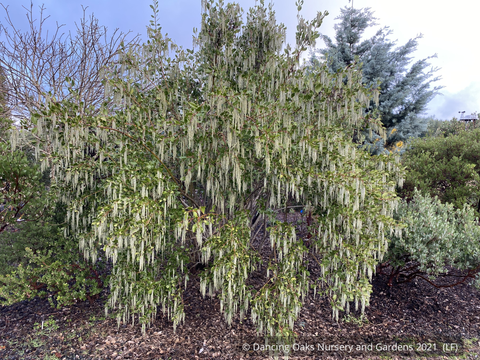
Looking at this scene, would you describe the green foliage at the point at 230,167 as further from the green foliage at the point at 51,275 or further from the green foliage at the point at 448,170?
the green foliage at the point at 448,170

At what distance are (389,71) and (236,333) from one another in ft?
42.3

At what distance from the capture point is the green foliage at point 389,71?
39.2 ft

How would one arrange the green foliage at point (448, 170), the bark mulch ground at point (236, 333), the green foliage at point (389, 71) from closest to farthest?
the bark mulch ground at point (236, 333)
the green foliage at point (448, 170)
the green foliage at point (389, 71)

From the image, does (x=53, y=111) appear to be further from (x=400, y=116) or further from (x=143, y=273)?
(x=400, y=116)

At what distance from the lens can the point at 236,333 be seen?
13.7 ft

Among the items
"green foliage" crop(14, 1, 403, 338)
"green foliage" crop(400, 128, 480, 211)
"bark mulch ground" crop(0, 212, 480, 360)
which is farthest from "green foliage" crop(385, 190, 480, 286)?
"green foliage" crop(400, 128, 480, 211)

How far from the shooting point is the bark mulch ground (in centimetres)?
383

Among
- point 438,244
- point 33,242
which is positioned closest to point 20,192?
point 33,242

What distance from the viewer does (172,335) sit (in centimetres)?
412

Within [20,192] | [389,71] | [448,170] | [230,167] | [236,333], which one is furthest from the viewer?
[389,71]

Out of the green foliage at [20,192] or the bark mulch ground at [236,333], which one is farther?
the green foliage at [20,192]

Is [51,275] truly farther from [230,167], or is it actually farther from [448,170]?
[448,170]

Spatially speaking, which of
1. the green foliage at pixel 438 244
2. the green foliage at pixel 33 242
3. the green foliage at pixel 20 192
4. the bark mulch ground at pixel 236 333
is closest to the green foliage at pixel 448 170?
the green foliage at pixel 438 244

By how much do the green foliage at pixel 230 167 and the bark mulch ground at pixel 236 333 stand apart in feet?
1.57
